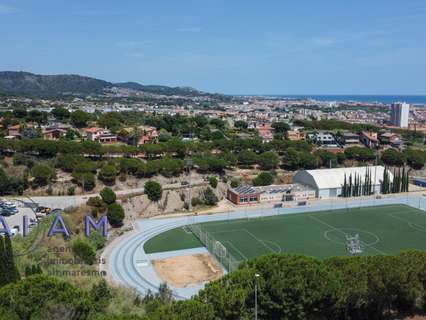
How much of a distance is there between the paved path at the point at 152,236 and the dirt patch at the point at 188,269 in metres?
0.73

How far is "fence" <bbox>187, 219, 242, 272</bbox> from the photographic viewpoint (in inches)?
1320

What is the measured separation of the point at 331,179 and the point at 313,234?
1732 centimetres

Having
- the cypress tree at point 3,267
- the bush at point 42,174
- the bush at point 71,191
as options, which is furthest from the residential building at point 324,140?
the cypress tree at point 3,267

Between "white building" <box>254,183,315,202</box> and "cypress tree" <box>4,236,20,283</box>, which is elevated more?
"cypress tree" <box>4,236,20,283</box>

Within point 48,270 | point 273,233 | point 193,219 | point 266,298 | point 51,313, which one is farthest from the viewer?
point 193,219

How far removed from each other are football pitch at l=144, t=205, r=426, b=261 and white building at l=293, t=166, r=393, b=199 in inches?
238

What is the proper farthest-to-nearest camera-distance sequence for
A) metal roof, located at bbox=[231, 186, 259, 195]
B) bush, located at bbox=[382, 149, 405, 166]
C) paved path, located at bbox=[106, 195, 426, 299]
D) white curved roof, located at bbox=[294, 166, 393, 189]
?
bush, located at bbox=[382, 149, 405, 166]
white curved roof, located at bbox=[294, 166, 393, 189]
metal roof, located at bbox=[231, 186, 259, 195]
paved path, located at bbox=[106, 195, 426, 299]

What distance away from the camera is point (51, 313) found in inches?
699

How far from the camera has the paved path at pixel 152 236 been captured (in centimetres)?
3101

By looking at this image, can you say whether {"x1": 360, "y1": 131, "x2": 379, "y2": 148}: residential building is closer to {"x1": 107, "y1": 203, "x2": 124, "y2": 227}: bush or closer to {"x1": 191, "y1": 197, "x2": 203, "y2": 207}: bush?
{"x1": 191, "y1": 197, "x2": 203, "y2": 207}: bush

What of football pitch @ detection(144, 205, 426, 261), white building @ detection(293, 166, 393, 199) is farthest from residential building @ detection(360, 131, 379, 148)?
football pitch @ detection(144, 205, 426, 261)

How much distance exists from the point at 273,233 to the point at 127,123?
5927cm

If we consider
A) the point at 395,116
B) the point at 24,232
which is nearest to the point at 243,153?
the point at 24,232

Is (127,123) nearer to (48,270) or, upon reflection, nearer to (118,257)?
(118,257)
